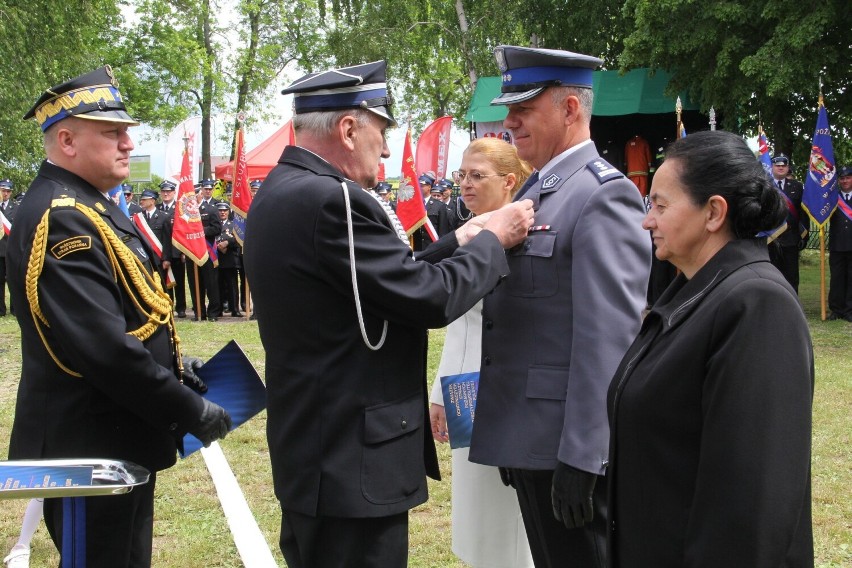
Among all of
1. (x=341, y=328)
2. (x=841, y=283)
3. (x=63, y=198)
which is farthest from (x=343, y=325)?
(x=841, y=283)

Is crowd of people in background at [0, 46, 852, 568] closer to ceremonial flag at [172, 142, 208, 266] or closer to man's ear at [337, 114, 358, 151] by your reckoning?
man's ear at [337, 114, 358, 151]

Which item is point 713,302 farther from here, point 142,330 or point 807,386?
point 142,330

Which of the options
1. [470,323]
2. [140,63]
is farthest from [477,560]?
[140,63]

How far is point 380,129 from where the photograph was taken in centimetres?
250

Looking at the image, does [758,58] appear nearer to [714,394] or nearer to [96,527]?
[96,527]

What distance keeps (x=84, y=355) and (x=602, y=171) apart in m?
1.60

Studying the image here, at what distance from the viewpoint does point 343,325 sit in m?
2.26

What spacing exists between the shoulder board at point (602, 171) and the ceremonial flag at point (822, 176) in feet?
34.7

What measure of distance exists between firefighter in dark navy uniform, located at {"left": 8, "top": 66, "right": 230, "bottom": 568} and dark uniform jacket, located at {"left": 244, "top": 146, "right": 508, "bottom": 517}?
1.84ft

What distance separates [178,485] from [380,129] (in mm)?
3534

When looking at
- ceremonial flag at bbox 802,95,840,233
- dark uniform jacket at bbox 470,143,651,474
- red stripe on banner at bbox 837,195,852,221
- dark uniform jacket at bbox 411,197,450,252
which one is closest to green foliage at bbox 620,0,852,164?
ceremonial flag at bbox 802,95,840,233

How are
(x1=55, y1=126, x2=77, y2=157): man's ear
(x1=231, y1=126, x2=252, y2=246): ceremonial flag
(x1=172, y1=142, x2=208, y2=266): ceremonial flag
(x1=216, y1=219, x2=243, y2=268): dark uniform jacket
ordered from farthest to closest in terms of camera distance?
(x1=216, y1=219, x2=243, y2=268): dark uniform jacket → (x1=172, y1=142, x2=208, y2=266): ceremonial flag → (x1=231, y1=126, x2=252, y2=246): ceremonial flag → (x1=55, y1=126, x2=77, y2=157): man's ear

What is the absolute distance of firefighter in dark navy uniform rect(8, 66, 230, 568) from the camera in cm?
265

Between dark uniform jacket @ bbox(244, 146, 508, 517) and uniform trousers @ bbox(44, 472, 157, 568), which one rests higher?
dark uniform jacket @ bbox(244, 146, 508, 517)
